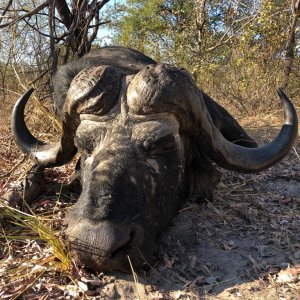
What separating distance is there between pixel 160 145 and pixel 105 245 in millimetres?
826

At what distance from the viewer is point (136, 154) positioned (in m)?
2.69

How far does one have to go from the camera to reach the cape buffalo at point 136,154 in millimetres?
2393

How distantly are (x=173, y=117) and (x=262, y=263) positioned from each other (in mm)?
1145

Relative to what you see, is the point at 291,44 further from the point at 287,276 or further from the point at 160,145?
the point at 287,276

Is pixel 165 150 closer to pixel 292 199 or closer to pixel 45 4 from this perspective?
pixel 292 199

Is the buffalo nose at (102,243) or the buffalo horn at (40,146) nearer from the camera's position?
the buffalo nose at (102,243)

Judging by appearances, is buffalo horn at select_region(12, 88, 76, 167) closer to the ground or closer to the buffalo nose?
the ground

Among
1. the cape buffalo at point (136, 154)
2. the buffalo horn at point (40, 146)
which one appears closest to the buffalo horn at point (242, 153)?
the cape buffalo at point (136, 154)

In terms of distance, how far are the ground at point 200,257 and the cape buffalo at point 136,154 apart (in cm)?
17

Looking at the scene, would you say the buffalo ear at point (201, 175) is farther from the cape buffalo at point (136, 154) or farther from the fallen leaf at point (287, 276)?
the fallen leaf at point (287, 276)

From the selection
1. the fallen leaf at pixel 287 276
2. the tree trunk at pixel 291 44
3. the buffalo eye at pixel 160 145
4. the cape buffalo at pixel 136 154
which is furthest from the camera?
the tree trunk at pixel 291 44

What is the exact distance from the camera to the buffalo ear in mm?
3375

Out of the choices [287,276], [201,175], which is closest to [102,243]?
[287,276]

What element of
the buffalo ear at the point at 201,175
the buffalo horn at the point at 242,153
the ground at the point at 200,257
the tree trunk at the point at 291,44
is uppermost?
the tree trunk at the point at 291,44
